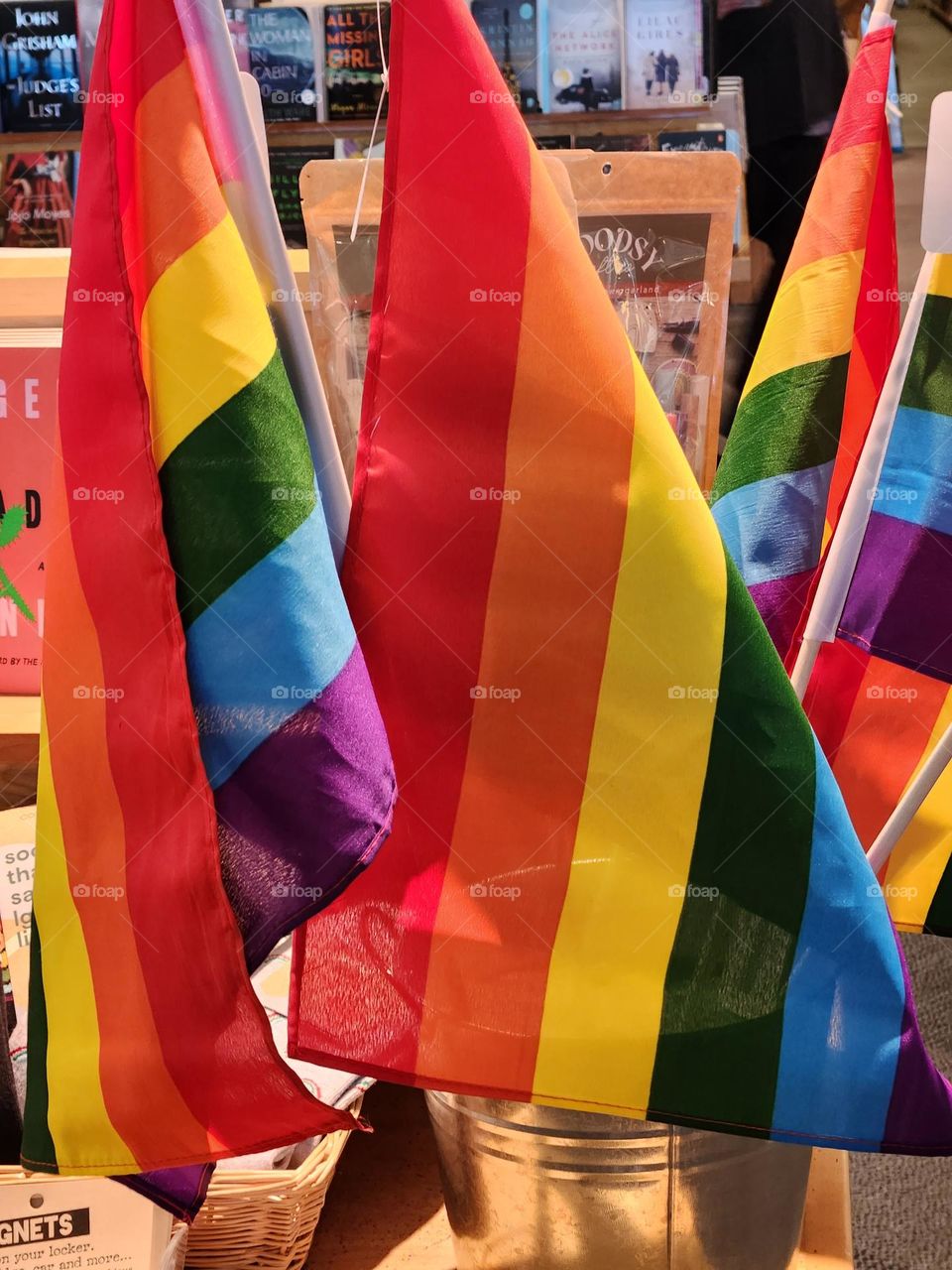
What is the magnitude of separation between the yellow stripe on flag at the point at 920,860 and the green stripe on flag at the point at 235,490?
0.56 meters

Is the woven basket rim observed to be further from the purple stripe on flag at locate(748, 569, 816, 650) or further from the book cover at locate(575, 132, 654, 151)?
the book cover at locate(575, 132, 654, 151)

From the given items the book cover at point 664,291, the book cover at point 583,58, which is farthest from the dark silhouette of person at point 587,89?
the book cover at point 664,291

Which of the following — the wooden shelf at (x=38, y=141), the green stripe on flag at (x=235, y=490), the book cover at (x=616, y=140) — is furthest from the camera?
the wooden shelf at (x=38, y=141)

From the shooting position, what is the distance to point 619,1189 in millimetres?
890

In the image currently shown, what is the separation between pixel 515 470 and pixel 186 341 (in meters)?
0.22

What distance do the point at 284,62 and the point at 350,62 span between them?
15cm

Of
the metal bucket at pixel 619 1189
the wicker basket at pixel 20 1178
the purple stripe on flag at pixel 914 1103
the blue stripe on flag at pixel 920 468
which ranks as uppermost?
the blue stripe on flag at pixel 920 468

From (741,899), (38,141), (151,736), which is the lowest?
(741,899)

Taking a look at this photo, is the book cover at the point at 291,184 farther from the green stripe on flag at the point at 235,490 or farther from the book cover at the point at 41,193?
the green stripe on flag at the point at 235,490

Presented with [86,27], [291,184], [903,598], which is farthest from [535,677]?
[86,27]

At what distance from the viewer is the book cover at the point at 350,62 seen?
270 centimetres

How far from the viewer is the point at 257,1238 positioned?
1.15m

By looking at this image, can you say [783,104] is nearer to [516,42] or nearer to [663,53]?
[663,53]

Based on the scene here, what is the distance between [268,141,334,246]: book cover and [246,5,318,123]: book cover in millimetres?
70
